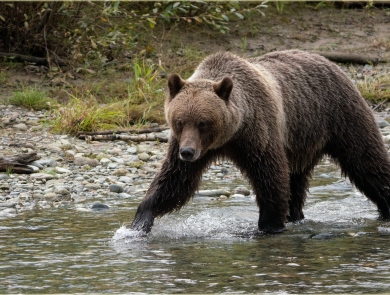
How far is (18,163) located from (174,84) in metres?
3.12

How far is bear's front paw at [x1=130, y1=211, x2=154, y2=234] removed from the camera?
665 centimetres

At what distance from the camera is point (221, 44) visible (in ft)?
47.8

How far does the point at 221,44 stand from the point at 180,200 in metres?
8.21

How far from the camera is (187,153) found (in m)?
6.04

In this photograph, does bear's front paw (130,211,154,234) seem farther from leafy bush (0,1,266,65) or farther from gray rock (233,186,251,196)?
leafy bush (0,1,266,65)

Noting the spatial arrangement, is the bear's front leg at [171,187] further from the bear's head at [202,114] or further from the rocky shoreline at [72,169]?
the rocky shoreline at [72,169]

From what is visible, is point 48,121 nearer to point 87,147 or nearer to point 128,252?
point 87,147

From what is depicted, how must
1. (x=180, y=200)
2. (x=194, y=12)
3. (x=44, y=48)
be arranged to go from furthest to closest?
(x=194, y=12)
(x=44, y=48)
(x=180, y=200)

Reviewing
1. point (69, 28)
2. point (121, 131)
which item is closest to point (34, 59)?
point (69, 28)

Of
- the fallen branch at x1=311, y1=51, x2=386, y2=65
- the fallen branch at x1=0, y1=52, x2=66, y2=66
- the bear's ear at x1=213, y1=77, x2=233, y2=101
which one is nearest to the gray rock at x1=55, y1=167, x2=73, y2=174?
the bear's ear at x1=213, y1=77, x2=233, y2=101

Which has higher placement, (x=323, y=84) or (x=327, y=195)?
(x=323, y=84)

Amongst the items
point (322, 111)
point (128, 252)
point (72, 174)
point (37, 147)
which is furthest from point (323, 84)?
point (37, 147)

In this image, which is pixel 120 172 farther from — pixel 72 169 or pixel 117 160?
pixel 72 169

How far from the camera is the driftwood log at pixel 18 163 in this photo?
8797mm
